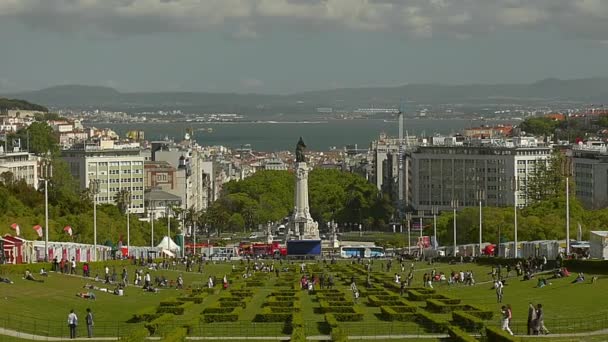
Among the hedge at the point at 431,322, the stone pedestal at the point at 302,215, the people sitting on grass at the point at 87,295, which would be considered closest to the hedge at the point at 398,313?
the hedge at the point at 431,322

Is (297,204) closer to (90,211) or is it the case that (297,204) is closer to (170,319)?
(90,211)

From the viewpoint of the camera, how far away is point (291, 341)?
4825 cm

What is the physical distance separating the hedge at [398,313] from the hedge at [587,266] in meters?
14.2

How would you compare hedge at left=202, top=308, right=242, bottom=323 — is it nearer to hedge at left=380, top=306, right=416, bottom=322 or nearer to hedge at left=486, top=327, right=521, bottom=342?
hedge at left=380, top=306, right=416, bottom=322

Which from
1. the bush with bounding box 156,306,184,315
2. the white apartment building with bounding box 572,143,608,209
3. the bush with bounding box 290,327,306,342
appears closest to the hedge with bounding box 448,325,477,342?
the bush with bounding box 290,327,306,342

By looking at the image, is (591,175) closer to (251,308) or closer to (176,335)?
(251,308)

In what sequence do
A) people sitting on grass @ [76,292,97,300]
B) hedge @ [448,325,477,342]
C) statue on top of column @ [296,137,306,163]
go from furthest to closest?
statue on top of column @ [296,137,306,163]
people sitting on grass @ [76,292,97,300]
hedge @ [448,325,477,342]

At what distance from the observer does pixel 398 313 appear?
63844 millimetres

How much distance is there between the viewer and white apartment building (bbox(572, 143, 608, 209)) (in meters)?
186

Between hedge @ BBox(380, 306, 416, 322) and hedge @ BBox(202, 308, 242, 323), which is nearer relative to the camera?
hedge @ BBox(202, 308, 242, 323)

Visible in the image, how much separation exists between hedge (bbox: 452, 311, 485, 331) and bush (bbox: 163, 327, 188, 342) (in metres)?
9.48

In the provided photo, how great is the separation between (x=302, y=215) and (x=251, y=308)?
109398 mm

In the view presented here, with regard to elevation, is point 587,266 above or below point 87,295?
above

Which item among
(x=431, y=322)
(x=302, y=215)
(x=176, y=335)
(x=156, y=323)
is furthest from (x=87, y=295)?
(x=302, y=215)
